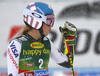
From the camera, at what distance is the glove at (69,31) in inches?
116

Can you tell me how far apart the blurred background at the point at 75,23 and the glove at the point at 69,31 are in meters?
4.59

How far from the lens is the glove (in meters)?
2.95

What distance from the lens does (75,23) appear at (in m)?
7.90

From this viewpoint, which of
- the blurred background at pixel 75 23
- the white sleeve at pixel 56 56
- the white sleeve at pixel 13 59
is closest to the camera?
the white sleeve at pixel 13 59

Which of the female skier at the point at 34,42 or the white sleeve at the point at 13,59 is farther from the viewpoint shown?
the female skier at the point at 34,42

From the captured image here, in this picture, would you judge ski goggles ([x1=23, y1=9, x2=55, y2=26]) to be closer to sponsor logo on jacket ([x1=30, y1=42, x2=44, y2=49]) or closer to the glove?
sponsor logo on jacket ([x1=30, y1=42, x2=44, y2=49])

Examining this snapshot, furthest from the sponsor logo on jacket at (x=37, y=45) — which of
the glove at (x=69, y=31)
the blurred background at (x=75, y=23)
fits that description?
the blurred background at (x=75, y=23)

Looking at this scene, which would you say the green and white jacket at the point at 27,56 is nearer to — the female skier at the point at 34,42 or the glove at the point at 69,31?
the female skier at the point at 34,42

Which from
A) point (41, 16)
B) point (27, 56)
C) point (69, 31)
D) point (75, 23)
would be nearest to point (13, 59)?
point (27, 56)

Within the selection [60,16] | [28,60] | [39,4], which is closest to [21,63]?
[28,60]

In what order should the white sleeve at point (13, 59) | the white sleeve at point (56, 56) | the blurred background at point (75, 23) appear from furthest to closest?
the blurred background at point (75, 23) → the white sleeve at point (56, 56) → the white sleeve at point (13, 59)

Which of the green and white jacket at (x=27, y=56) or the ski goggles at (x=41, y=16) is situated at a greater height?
the ski goggles at (x=41, y=16)

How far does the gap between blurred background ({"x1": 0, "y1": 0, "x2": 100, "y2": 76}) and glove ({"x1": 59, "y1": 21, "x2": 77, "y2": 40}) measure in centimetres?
459

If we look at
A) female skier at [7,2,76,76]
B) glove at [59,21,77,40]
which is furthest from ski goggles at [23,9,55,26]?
glove at [59,21,77,40]
